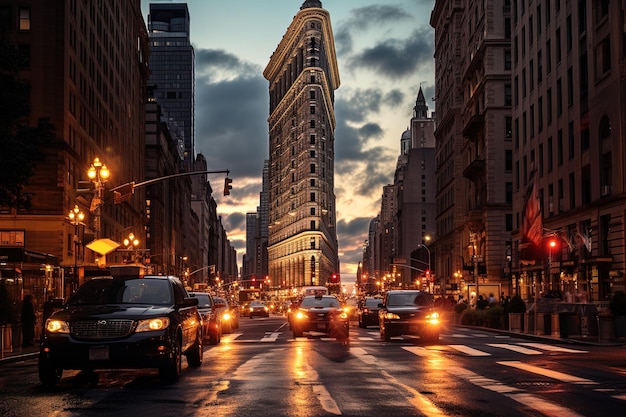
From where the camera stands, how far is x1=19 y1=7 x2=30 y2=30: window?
63781 millimetres

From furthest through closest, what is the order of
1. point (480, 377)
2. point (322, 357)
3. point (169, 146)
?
point (169, 146) → point (322, 357) → point (480, 377)

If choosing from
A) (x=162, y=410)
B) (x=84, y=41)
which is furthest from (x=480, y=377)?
(x=84, y=41)

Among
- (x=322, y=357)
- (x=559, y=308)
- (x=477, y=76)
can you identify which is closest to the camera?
(x=322, y=357)

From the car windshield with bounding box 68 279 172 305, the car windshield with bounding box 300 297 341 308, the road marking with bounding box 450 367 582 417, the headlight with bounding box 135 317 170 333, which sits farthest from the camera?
the car windshield with bounding box 300 297 341 308

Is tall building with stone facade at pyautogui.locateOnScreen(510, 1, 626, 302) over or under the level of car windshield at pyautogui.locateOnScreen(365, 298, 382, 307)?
over

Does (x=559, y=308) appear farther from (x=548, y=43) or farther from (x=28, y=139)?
(x=548, y=43)

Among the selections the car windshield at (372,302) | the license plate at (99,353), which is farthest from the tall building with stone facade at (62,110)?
the license plate at (99,353)

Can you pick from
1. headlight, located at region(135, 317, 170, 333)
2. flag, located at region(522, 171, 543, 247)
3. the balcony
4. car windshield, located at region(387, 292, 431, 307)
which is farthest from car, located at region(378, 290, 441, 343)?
the balcony

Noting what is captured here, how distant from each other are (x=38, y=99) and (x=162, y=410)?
5572cm

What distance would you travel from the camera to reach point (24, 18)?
63.9 m

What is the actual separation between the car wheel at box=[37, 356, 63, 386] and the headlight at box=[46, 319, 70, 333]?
0.48 meters

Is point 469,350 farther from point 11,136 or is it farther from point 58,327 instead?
point 11,136

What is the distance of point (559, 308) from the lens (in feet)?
126

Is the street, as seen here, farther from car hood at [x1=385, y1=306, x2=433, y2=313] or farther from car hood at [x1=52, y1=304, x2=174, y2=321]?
car hood at [x1=385, y1=306, x2=433, y2=313]
